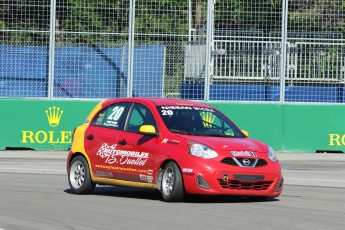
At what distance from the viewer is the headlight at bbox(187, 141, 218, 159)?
12.8 meters

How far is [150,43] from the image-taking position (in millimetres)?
25719

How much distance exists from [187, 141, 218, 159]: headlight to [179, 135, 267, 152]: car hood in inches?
2.4

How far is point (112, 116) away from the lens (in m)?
14.3

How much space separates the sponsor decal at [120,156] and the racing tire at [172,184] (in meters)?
0.48

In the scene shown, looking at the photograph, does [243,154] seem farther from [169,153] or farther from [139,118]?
[139,118]

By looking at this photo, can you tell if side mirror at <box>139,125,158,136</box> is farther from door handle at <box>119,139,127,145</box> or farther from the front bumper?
the front bumper

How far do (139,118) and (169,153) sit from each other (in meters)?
1.12

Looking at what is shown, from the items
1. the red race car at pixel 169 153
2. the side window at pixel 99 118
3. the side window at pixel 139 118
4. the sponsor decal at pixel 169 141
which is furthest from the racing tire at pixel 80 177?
the sponsor decal at pixel 169 141

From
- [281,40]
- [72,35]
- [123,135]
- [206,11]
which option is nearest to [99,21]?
[72,35]

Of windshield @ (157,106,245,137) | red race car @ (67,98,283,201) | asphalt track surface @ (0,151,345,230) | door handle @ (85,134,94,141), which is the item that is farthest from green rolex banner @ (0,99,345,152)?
windshield @ (157,106,245,137)

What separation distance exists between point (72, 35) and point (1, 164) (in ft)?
19.3

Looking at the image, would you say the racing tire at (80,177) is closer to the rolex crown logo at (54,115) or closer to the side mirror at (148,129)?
the side mirror at (148,129)

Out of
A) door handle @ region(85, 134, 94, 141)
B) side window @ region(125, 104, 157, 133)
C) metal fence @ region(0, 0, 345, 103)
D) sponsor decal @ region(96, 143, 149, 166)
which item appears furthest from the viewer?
metal fence @ region(0, 0, 345, 103)

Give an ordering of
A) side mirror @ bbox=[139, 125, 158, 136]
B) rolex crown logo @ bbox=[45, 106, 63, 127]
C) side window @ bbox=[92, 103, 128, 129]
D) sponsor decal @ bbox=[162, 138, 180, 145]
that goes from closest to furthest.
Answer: sponsor decal @ bbox=[162, 138, 180, 145]
side mirror @ bbox=[139, 125, 158, 136]
side window @ bbox=[92, 103, 128, 129]
rolex crown logo @ bbox=[45, 106, 63, 127]
